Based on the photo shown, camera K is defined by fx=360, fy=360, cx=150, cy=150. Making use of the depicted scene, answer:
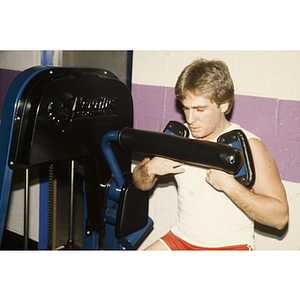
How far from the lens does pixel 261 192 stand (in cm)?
145

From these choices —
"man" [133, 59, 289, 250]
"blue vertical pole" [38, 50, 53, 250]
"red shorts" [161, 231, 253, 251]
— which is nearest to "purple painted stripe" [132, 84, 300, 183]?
"man" [133, 59, 289, 250]

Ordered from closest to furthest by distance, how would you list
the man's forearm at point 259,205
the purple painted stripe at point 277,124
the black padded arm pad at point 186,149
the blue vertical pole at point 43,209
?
the black padded arm pad at point 186,149 → the man's forearm at point 259,205 → the purple painted stripe at point 277,124 → the blue vertical pole at point 43,209

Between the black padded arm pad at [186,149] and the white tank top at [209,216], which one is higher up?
the black padded arm pad at [186,149]

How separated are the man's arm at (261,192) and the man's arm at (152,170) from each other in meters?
0.15

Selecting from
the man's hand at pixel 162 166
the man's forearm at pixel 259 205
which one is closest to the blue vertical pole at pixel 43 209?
the man's hand at pixel 162 166

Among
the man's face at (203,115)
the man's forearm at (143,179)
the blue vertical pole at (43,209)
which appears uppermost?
the man's face at (203,115)

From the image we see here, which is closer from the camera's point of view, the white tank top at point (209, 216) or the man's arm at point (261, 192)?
the man's arm at point (261, 192)

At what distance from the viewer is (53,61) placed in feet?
6.93

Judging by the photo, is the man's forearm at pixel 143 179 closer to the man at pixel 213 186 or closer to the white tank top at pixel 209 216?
the man at pixel 213 186

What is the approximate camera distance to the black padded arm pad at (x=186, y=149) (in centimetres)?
122

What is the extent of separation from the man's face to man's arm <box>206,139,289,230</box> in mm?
167

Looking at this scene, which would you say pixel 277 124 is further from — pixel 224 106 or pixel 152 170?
pixel 152 170

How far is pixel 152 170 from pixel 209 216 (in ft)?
1.08
